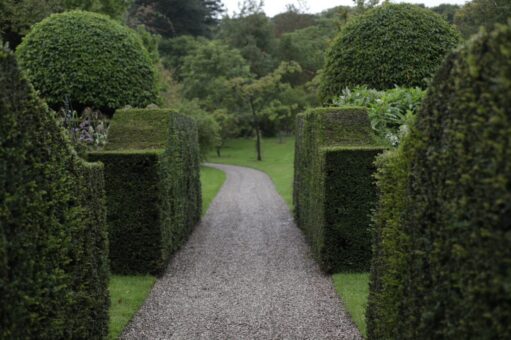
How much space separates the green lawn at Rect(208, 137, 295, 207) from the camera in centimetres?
2567

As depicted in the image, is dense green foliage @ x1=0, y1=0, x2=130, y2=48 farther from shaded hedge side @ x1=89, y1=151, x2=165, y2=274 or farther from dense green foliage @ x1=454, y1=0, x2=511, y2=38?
dense green foliage @ x1=454, y1=0, x2=511, y2=38

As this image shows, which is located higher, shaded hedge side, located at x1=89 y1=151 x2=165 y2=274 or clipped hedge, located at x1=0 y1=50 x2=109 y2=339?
clipped hedge, located at x1=0 y1=50 x2=109 y2=339

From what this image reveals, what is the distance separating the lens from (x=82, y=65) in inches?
506

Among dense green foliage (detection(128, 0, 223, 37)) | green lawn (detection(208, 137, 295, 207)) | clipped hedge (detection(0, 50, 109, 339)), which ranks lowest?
green lawn (detection(208, 137, 295, 207))

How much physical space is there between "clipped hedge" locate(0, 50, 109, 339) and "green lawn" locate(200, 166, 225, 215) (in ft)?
38.5

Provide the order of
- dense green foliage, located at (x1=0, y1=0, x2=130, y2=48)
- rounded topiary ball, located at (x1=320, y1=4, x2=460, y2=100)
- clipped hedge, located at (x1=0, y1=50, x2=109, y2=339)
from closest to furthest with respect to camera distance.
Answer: clipped hedge, located at (x1=0, y1=50, x2=109, y2=339)
rounded topiary ball, located at (x1=320, y1=4, x2=460, y2=100)
dense green foliage, located at (x1=0, y1=0, x2=130, y2=48)

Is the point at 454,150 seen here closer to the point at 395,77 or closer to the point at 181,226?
the point at 181,226

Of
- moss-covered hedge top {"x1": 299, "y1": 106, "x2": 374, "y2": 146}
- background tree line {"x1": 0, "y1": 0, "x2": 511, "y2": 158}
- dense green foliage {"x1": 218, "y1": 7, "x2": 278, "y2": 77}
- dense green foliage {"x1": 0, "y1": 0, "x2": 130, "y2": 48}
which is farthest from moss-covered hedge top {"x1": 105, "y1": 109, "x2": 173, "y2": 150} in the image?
dense green foliage {"x1": 218, "y1": 7, "x2": 278, "y2": 77}

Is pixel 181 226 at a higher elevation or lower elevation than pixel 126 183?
lower

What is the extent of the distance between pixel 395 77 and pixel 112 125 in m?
6.22

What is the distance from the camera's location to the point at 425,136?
3.72 m

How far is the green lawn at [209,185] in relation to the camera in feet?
61.1

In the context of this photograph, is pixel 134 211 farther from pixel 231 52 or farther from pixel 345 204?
pixel 231 52

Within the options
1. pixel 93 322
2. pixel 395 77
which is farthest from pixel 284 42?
pixel 93 322
